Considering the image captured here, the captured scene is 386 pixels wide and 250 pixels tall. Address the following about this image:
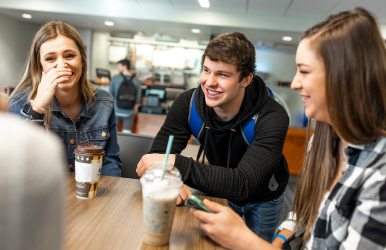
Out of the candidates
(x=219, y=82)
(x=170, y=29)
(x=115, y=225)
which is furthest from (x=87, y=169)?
(x=170, y=29)

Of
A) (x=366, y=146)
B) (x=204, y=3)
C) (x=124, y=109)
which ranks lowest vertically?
(x=124, y=109)

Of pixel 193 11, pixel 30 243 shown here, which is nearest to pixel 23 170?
pixel 30 243

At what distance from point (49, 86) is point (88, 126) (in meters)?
0.28

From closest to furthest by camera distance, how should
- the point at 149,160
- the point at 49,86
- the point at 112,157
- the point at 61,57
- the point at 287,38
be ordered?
1. the point at 149,160
2. the point at 49,86
3. the point at 61,57
4. the point at 112,157
5. the point at 287,38

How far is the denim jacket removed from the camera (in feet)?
4.60

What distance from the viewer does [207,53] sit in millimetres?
1377

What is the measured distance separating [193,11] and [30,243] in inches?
220

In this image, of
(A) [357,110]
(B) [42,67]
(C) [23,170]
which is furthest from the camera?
(B) [42,67]

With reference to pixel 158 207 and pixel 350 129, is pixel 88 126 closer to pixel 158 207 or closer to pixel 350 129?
pixel 158 207

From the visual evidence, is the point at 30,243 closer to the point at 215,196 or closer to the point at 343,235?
the point at 343,235

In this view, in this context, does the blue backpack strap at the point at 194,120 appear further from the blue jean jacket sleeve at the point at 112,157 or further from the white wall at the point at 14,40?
the white wall at the point at 14,40

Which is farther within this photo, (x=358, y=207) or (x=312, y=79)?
(x=312, y=79)

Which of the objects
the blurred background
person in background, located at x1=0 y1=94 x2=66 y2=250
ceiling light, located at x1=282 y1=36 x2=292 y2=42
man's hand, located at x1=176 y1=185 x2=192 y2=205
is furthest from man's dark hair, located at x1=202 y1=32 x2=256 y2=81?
ceiling light, located at x1=282 y1=36 x2=292 y2=42

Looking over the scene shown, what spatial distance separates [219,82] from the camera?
138 centimetres
